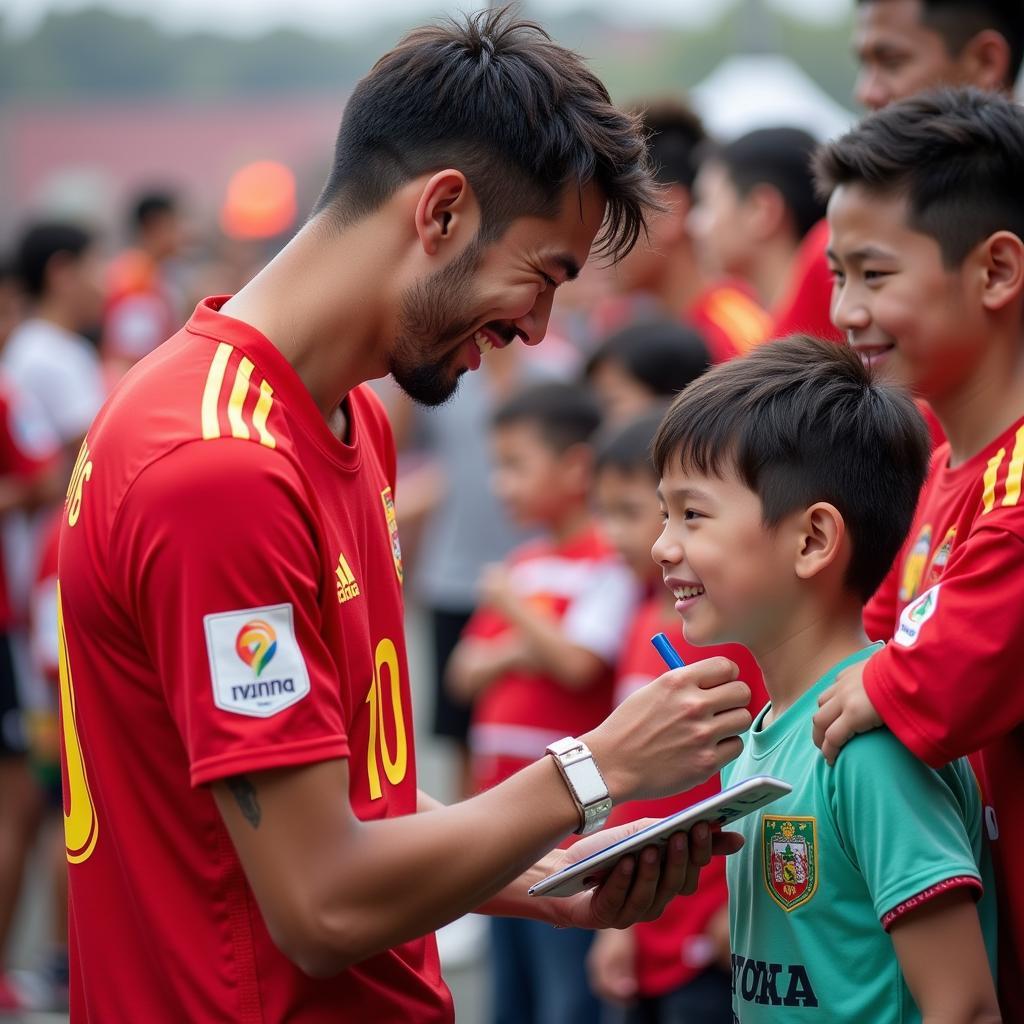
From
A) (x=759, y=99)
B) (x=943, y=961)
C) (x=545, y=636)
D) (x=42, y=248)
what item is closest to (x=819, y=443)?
(x=943, y=961)

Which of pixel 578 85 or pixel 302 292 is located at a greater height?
pixel 578 85

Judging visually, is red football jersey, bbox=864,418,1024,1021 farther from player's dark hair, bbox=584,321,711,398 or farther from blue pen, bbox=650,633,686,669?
player's dark hair, bbox=584,321,711,398

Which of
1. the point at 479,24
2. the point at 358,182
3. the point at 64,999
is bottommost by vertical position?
the point at 64,999

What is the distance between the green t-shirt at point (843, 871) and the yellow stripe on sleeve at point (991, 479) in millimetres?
386

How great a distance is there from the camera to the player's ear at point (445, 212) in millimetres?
2221

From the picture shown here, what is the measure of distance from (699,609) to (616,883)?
0.43m

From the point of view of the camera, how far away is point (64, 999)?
5980 mm

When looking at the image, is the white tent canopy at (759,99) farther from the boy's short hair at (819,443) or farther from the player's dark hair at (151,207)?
the boy's short hair at (819,443)

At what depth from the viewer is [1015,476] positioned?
7.46 ft

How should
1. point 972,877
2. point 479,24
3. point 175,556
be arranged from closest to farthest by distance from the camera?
point 175,556, point 972,877, point 479,24

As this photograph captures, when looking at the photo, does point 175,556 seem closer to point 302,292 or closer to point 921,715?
point 302,292

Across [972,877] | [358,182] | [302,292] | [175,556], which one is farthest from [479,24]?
[972,877]

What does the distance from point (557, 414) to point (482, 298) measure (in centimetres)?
293

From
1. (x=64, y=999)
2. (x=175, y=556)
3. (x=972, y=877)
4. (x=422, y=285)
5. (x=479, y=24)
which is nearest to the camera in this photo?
(x=175, y=556)
